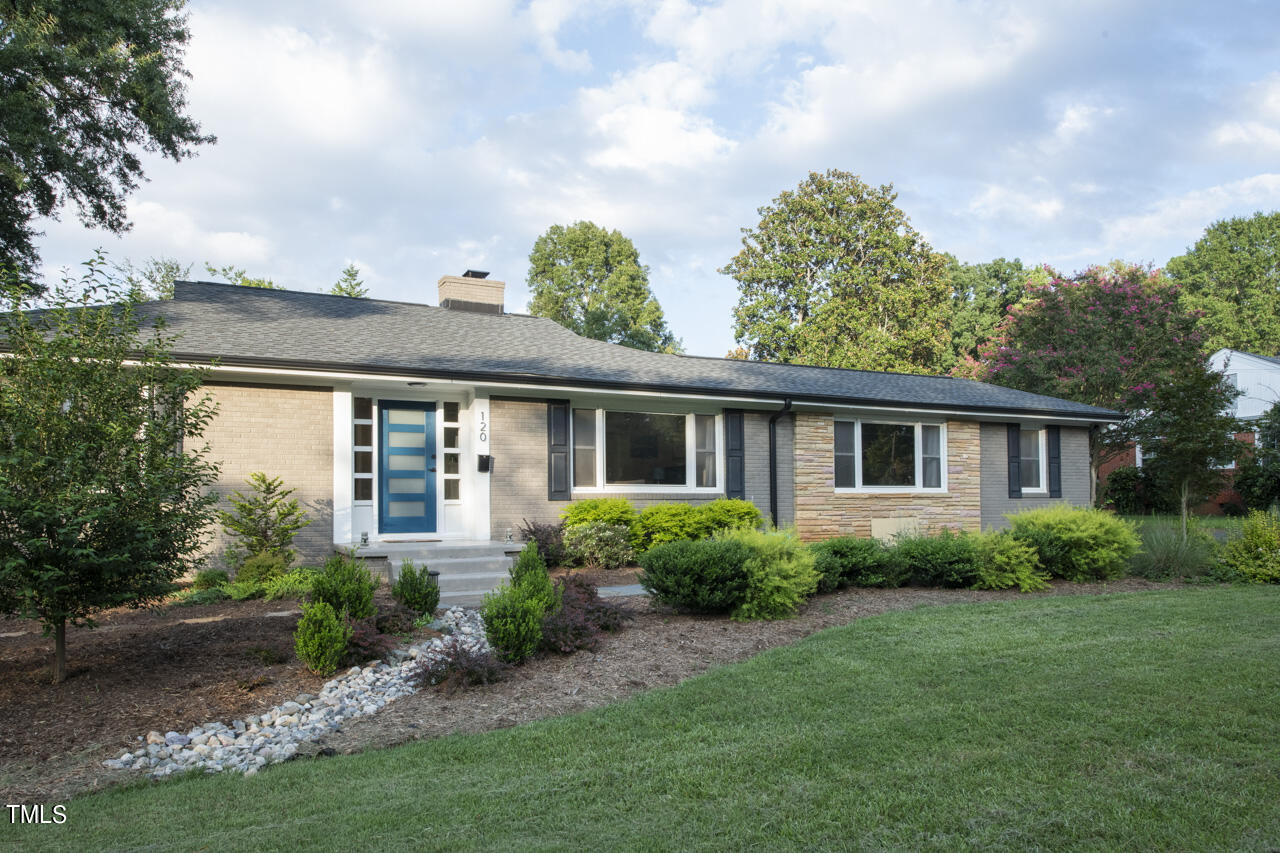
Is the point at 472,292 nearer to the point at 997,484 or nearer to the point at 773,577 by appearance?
the point at 773,577

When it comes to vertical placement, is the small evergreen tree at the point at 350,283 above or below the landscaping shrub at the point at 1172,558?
above

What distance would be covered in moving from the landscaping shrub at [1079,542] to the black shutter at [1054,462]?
5.99 meters

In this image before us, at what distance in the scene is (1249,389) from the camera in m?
30.1

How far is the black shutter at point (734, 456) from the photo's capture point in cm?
1317

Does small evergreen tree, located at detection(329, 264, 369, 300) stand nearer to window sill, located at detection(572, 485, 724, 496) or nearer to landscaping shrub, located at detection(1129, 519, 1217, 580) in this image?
window sill, located at detection(572, 485, 724, 496)

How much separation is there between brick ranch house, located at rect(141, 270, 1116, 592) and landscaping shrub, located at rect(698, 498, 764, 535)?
0.82 metres

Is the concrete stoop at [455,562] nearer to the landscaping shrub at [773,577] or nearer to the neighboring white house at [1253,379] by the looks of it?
the landscaping shrub at [773,577]

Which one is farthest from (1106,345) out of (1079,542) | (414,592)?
(414,592)

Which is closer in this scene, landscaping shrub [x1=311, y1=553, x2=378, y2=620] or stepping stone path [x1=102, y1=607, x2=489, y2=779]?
stepping stone path [x1=102, y1=607, x2=489, y2=779]

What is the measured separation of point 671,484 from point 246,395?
20.7 feet

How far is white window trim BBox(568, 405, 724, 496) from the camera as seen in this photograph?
40.3ft

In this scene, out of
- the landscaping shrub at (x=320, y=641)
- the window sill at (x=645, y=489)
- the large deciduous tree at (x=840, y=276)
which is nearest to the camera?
the landscaping shrub at (x=320, y=641)

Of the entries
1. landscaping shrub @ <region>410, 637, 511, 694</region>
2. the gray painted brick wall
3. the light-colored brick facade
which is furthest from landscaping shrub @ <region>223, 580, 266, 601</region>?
the gray painted brick wall

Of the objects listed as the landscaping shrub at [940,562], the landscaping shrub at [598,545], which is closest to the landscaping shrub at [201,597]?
the landscaping shrub at [598,545]
